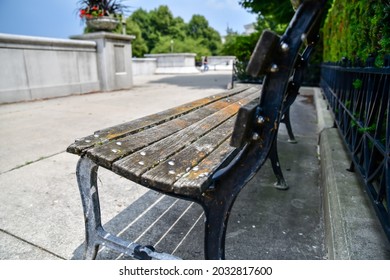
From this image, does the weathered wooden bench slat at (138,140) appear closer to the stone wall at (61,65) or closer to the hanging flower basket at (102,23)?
the stone wall at (61,65)

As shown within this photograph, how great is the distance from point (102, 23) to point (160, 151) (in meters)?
8.38

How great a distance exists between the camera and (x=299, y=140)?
3.85m

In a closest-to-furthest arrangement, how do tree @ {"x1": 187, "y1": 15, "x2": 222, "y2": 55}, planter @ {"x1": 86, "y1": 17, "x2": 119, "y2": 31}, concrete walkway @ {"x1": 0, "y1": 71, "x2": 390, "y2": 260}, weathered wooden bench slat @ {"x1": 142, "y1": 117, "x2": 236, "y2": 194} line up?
weathered wooden bench slat @ {"x1": 142, "y1": 117, "x2": 236, "y2": 194}, concrete walkway @ {"x1": 0, "y1": 71, "x2": 390, "y2": 260}, planter @ {"x1": 86, "y1": 17, "x2": 119, "y2": 31}, tree @ {"x1": 187, "y1": 15, "x2": 222, "y2": 55}

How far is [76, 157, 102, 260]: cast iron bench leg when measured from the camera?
1266 millimetres

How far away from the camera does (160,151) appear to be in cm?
131

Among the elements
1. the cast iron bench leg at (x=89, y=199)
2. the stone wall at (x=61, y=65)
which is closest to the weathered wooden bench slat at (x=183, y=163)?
the cast iron bench leg at (x=89, y=199)

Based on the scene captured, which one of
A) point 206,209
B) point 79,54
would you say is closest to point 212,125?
point 206,209

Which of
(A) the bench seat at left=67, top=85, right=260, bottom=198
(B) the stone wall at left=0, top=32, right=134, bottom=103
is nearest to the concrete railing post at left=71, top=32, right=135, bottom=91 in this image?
(B) the stone wall at left=0, top=32, right=134, bottom=103

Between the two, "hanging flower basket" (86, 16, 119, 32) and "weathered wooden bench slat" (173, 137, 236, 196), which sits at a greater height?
"hanging flower basket" (86, 16, 119, 32)

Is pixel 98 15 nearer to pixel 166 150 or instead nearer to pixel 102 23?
pixel 102 23

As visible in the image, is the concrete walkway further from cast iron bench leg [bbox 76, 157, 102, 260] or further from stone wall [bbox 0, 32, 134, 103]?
stone wall [bbox 0, 32, 134, 103]

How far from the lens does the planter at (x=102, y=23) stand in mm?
8484

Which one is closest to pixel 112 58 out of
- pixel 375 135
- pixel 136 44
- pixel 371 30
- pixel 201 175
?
pixel 371 30

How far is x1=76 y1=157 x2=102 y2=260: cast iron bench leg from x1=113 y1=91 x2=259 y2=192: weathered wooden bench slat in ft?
0.62
